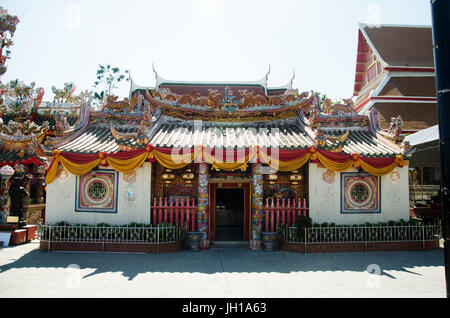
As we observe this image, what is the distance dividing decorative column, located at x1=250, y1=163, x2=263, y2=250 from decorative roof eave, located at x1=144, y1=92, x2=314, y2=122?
292 centimetres

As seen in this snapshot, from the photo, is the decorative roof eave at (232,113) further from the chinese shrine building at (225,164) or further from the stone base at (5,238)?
the stone base at (5,238)

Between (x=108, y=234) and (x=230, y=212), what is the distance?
4.45 metres

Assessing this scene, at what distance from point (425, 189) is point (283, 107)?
1283 centimetres

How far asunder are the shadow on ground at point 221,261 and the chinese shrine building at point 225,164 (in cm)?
125

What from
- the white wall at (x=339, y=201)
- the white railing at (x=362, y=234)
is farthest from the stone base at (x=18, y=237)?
the white wall at (x=339, y=201)

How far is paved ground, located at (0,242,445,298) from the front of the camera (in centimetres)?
578

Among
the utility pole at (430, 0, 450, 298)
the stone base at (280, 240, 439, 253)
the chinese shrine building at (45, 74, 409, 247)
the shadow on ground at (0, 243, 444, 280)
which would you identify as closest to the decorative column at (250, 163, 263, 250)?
the chinese shrine building at (45, 74, 409, 247)

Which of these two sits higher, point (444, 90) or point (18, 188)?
point (444, 90)

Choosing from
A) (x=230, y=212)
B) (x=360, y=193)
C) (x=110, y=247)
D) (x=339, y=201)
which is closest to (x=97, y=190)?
(x=110, y=247)

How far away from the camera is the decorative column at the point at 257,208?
9.76m

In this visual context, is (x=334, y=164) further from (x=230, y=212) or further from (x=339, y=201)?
(x=230, y=212)

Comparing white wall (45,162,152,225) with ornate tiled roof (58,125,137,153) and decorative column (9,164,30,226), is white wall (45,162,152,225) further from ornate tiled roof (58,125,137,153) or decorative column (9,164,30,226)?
decorative column (9,164,30,226)

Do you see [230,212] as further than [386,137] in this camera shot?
Yes

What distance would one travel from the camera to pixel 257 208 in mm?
9875
